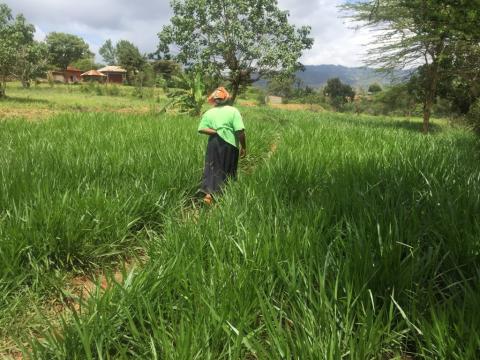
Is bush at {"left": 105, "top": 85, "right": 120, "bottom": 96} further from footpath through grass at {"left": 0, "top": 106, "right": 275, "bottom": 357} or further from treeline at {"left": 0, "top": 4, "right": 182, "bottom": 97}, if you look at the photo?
footpath through grass at {"left": 0, "top": 106, "right": 275, "bottom": 357}

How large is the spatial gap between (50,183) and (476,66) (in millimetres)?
14225

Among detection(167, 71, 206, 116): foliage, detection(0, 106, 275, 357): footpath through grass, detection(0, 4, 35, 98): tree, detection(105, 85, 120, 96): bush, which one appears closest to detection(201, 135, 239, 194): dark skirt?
detection(0, 106, 275, 357): footpath through grass

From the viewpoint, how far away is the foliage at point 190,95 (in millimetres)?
16656

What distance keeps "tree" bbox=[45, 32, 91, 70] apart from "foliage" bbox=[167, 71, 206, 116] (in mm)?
54465

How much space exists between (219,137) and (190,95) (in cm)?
1291

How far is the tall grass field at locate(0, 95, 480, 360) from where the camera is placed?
157cm

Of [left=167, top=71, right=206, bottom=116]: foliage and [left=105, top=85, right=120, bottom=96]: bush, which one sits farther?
[left=105, top=85, right=120, bottom=96]: bush

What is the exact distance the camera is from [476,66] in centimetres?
1305

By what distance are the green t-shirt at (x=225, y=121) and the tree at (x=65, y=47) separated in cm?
6754

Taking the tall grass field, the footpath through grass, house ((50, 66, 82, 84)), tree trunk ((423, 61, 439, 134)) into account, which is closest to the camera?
the tall grass field

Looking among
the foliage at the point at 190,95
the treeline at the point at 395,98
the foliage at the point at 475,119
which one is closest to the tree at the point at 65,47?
the treeline at the point at 395,98

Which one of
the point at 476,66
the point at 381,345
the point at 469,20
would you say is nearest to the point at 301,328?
the point at 381,345

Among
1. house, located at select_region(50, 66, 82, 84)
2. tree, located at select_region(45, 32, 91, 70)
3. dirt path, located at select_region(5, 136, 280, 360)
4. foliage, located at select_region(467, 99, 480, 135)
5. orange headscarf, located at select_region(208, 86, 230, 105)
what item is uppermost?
tree, located at select_region(45, 32, 91, 70)

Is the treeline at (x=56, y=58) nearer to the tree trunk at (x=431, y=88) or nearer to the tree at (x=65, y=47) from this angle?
the tree at (x=65, y=47)
